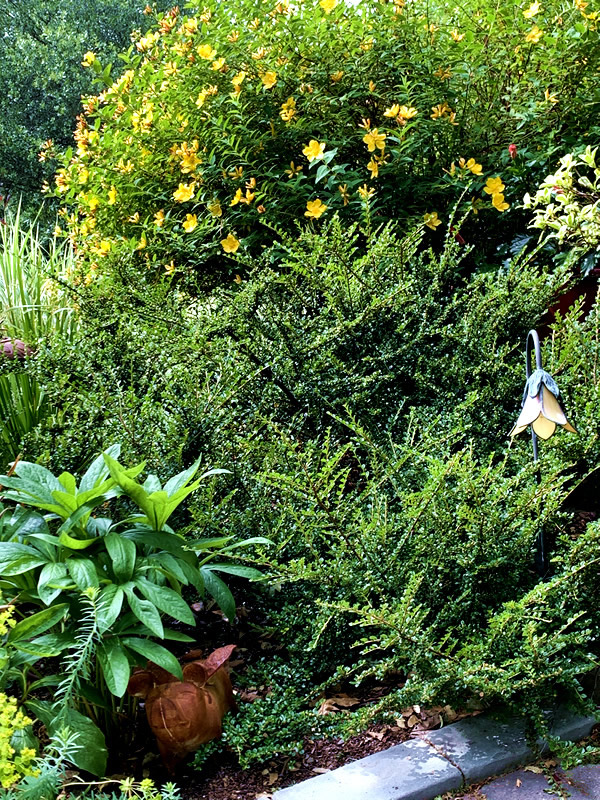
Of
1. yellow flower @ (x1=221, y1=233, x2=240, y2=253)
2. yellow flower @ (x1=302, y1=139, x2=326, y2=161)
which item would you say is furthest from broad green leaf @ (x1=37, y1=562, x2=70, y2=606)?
yellow flower @ (x1=302, y1=139, x2=326, y2=161)

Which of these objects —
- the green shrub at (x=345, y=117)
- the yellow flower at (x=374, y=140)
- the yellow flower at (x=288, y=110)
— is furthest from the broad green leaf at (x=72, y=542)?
the yellow flower at (x=288, y=110)

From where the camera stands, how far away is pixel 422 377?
2.94 metres

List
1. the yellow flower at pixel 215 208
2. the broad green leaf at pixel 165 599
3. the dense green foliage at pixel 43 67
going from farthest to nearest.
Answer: the dense green foliage at pixel 43 67
the yellow flower at pixel 215 208
the broad green leaf at pixel 165 599

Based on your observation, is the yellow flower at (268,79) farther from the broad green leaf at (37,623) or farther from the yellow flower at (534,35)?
the broad green leaf at (37,623)

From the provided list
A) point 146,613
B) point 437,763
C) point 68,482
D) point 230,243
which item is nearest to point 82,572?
point 146,613

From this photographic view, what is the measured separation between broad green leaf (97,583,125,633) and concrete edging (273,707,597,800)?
2.03ft

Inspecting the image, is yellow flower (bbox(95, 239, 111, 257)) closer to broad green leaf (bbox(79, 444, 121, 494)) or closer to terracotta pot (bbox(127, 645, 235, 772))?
broad green leaf (bbox(79, 444, 121, 494))

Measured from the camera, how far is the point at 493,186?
374 cm

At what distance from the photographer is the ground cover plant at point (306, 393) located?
197 cm

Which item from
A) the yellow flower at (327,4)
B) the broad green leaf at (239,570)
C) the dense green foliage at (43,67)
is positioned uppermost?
the dense green foliage at (43,67)

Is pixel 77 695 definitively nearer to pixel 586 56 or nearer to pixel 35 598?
pixel 35 598

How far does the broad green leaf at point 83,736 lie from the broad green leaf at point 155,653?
201mm

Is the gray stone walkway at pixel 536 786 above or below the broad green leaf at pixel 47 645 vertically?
below

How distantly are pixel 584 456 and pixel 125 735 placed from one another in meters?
1.63
